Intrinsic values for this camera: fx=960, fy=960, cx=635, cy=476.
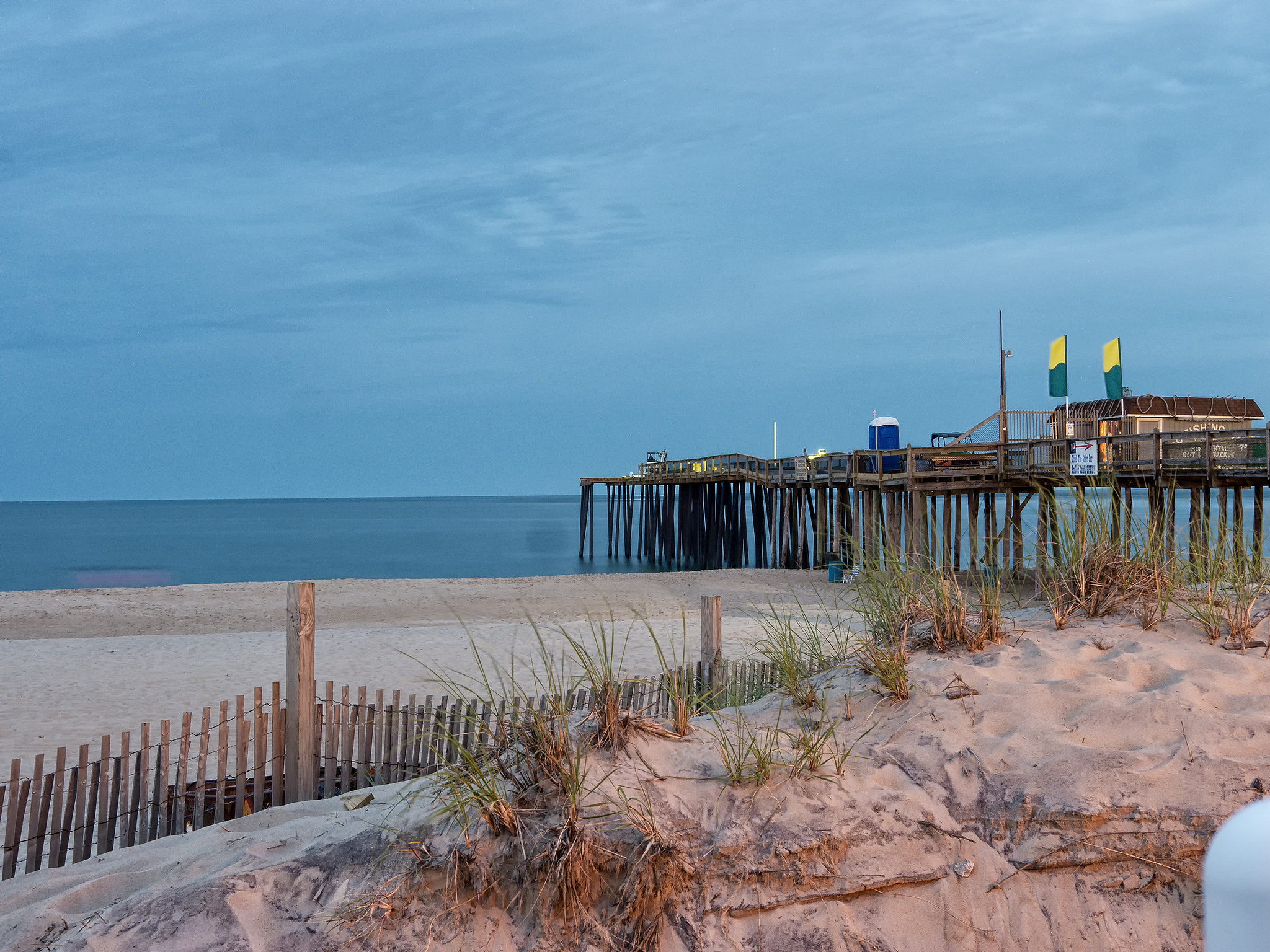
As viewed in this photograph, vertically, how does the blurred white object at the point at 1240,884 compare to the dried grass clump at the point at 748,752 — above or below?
above

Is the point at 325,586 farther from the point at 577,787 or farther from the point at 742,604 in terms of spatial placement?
the point at 577,787

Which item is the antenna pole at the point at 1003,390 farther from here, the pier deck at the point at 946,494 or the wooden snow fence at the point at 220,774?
the wooden snow fence at the point at 220,774

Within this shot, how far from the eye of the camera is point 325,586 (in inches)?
989

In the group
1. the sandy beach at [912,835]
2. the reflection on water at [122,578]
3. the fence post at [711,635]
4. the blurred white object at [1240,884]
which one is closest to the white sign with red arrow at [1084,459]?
the fence post at [711,635]

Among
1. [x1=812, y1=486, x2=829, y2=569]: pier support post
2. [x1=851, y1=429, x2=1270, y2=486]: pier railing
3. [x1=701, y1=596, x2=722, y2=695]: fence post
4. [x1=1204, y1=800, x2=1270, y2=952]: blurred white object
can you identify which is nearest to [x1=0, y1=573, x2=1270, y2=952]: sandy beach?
[x1=701, y1=596, x2=722, y2=695]: fence post

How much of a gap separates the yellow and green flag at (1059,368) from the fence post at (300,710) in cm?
2323

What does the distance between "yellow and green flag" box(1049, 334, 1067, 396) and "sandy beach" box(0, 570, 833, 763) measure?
26.7 ft

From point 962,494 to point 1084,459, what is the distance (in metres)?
10.7

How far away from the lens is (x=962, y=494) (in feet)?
85.5

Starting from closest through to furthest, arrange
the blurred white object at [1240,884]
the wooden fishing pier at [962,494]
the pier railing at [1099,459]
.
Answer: the blurred white object at [1240,884]
the wooden fishing pier at [962,494]
the pier railing at [1099,459]

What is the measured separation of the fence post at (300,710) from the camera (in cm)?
521

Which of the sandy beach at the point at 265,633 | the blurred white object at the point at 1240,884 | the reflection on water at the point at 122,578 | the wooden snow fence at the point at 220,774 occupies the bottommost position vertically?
the reflection on water at the point at 122,578

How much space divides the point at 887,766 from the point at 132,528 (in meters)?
105

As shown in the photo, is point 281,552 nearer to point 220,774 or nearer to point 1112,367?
point 1112,367
